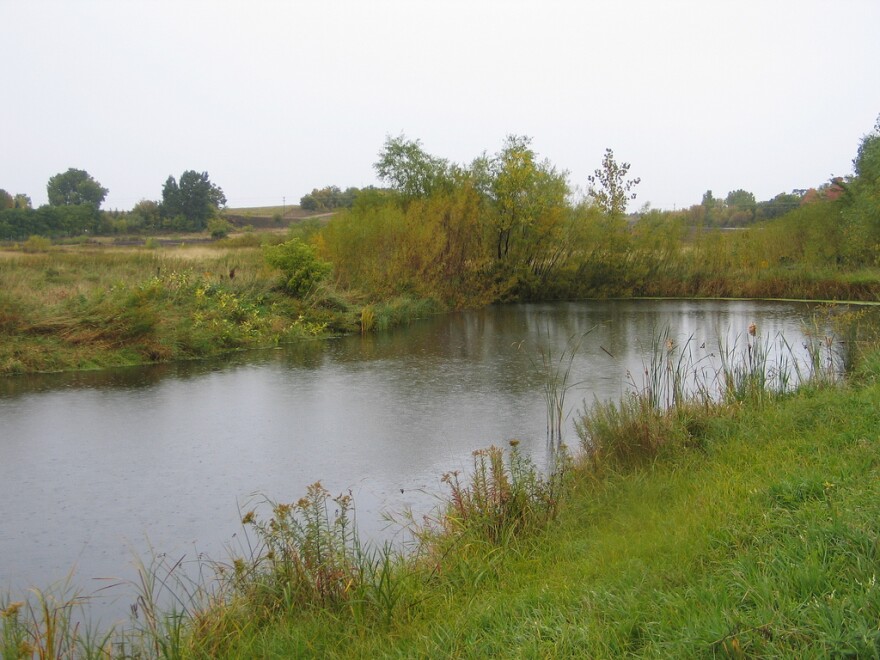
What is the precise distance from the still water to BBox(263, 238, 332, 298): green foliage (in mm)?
3772

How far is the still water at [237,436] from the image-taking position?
17.1 feet

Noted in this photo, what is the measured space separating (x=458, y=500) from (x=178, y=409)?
5.77 m

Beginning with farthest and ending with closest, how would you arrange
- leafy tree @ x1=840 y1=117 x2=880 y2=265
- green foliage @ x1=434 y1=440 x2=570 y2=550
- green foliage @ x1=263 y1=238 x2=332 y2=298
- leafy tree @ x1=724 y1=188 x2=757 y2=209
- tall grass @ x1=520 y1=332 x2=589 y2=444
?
leafy tree @ x1=724 y1=188 x2=757 y2=209 → leafy tree @ x1=840 y1=117 x2=880 y2=265 → green foliage @ x1=263 y1=238 x2=332 y2=298 → tall grass @ x1=520 y1=332 x2=589 y2=444 → green foliage @ x1=434 y1=440 x2=570 y2=550

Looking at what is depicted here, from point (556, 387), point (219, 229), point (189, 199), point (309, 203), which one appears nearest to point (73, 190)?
point (189, 199)

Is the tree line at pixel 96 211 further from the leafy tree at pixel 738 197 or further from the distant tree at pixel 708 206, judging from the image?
the leafy tree at pixel 738 197

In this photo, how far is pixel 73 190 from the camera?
60.8 metres

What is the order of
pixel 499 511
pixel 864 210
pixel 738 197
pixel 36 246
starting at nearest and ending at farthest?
1. pixel 499 511
2. pixel 864 210
3. pixel 36 246
4. pixel 738 197

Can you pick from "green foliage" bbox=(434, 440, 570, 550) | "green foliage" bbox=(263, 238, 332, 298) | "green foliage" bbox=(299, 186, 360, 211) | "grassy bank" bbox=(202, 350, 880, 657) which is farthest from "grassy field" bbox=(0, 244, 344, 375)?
"green foliage" bbox=(299, 186, 360, 211)

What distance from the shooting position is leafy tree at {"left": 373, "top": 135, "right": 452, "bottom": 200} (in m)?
27.0

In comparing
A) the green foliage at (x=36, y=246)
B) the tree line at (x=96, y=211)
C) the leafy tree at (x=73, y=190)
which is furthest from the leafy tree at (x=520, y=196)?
the leafy tree at (x=73, y=190)

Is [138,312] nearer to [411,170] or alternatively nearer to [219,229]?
[411,170]

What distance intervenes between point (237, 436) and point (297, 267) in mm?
10748

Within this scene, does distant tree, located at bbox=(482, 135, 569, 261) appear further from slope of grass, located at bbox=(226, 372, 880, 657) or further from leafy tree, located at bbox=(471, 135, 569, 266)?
slope of grass, located at bbox=(226, 372, 880, 657)

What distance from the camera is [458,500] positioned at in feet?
15.1
